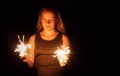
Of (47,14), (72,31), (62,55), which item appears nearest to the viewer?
(62,55)

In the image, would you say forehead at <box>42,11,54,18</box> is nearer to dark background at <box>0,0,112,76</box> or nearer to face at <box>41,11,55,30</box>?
face at <box>41,11,55,30</box>

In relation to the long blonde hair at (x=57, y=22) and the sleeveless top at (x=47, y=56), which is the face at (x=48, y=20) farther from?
the sleeveless top at (x=47, y=56)

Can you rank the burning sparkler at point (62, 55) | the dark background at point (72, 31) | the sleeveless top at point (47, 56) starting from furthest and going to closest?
1. the dark background at point (72, 31)
2. the sleeveless top at point (47, 56)
3. the burning sparkler at point (62, 55)

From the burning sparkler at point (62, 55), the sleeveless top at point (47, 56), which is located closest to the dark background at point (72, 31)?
the sleeveless top at point (47, 56)

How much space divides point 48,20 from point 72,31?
159cm

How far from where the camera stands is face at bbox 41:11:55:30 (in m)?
3.30

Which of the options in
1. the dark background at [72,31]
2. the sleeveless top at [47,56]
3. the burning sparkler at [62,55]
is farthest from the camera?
the dark background at [72,31]

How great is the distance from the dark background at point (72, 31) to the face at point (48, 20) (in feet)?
4.15

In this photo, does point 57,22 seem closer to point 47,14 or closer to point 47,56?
point 47,14

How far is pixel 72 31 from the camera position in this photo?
4836mm

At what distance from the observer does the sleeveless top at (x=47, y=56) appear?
10.9ft

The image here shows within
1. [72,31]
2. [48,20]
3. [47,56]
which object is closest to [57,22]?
[48,20]

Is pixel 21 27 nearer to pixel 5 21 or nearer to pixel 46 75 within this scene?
pixel 5 21

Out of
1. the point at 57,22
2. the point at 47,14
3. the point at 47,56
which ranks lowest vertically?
the point at 47,56
